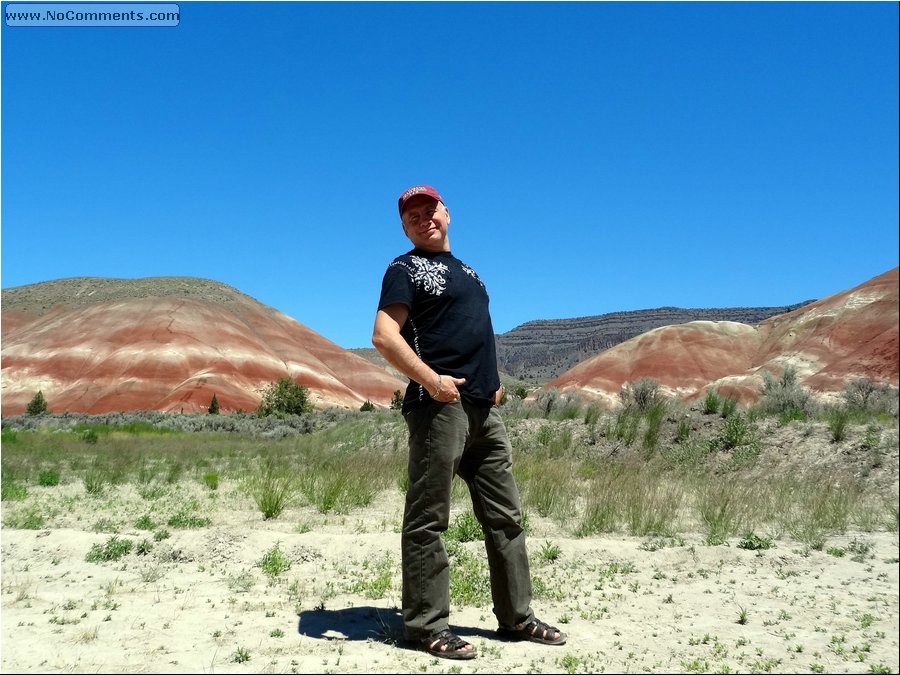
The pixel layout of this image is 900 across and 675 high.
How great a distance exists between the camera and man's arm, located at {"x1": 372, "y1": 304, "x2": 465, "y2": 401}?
3262 mm

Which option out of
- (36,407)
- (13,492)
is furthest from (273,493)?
(36,407)

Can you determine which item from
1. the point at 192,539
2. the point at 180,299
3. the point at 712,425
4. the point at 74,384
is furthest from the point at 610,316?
the point at 192,539

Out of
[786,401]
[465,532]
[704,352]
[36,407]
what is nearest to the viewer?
[465,532]

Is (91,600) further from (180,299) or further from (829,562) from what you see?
(180,299)

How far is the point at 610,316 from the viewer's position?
412ft

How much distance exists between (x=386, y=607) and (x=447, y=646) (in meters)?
1.14

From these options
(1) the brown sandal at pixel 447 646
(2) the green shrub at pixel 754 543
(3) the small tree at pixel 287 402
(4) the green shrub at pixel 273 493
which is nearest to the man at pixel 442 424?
(1) the brown sandal at pixel 447 646

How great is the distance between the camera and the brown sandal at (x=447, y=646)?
10.8 feet

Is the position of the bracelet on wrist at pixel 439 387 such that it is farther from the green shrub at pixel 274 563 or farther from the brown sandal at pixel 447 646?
the green shrub at pixel 274 563

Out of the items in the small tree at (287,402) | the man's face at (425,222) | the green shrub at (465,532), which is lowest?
the green shrub at (465,532)

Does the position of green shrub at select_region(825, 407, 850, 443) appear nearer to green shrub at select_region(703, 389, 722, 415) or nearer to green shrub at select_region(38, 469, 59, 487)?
green shrub at select_region(703, 389, 722, 415)

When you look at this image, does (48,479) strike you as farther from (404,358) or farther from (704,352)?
(704,352)

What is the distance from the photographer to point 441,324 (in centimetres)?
353

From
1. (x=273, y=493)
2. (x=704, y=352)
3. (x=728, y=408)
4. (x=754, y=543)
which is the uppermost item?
(x=704, y=352)
